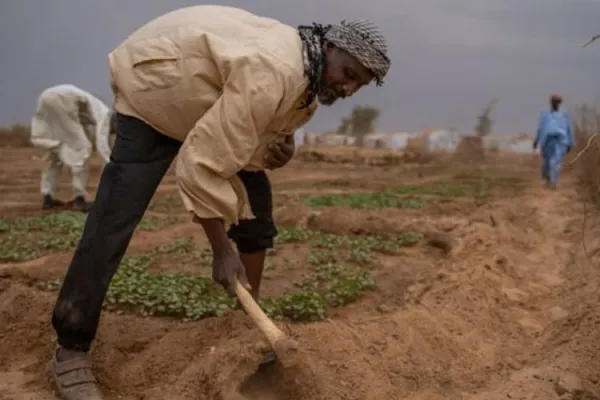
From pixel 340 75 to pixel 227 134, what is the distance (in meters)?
0.51

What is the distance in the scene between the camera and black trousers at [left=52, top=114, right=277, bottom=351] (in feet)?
9.89

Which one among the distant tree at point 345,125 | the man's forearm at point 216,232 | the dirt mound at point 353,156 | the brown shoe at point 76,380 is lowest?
the distant tree at point 345,125

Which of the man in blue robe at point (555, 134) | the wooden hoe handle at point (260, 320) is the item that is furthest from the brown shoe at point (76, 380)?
the man in blue robe at point (555, 134)

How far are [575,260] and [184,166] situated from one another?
4.54 meters

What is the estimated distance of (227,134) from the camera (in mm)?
2762

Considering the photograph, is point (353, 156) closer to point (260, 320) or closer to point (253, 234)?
point (253, 234)

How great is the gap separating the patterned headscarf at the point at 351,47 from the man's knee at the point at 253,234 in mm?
930

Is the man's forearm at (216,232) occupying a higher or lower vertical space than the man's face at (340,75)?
lower

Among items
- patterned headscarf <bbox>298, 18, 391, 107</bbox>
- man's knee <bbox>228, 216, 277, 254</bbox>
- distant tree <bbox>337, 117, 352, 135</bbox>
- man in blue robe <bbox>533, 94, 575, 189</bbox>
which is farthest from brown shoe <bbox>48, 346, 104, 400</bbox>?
distant tree <bbox>337, 117, 352, 135</bbox>

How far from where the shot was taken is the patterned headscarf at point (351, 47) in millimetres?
2883

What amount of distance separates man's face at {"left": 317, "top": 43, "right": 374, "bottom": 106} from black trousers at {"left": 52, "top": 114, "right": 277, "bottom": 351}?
69 cm

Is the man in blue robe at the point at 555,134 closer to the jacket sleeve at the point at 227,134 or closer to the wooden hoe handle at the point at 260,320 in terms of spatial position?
the wooden hoe handle at the point at 260,320

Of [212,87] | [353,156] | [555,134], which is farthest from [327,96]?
[353,156]

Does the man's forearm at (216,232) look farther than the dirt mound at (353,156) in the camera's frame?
No
